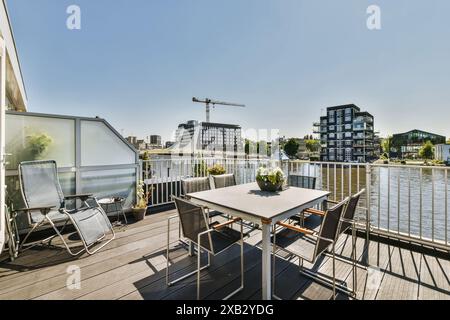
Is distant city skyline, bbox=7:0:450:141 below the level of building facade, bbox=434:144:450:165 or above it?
above

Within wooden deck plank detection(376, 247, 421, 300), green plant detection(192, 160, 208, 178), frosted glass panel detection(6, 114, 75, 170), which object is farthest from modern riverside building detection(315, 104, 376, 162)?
frosted glass panel detection(6, 114, 75, 170)

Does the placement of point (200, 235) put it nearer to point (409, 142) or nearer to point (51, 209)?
point (51, 209)

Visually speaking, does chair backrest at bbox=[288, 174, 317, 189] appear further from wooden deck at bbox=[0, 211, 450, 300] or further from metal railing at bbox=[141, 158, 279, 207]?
metal railing at bbox=[141, 158, 279, 207]

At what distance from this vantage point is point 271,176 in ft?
8.95

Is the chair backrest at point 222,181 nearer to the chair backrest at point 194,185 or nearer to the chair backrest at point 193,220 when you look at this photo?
the chair backrest at point 194,185

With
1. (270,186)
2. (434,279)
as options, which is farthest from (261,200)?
(434,279)

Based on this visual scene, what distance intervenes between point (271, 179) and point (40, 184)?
330 centimetres

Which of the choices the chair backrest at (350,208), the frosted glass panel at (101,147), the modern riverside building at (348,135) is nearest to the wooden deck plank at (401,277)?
the chair backrest at (350,208)

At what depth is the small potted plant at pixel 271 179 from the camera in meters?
2.72

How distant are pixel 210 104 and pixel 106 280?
36953 millimetres

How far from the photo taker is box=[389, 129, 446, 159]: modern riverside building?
4953cm

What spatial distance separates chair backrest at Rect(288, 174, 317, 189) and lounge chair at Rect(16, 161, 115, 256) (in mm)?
2890
